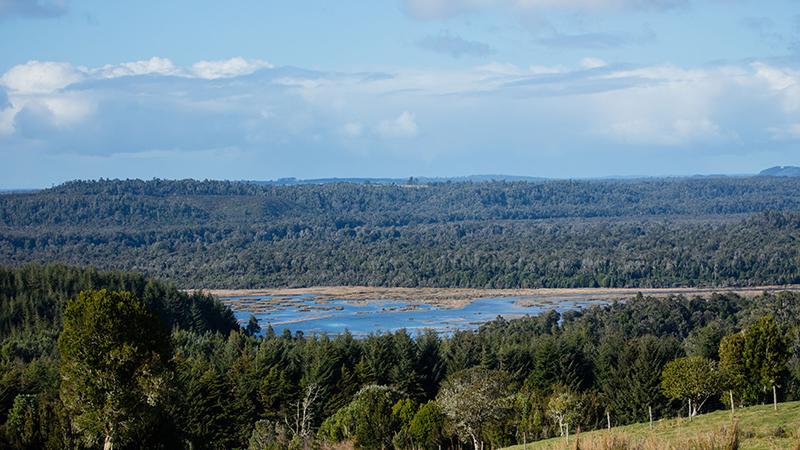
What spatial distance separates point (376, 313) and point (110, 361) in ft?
306

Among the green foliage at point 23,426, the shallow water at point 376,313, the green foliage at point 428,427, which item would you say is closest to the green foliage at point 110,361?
the green foliage at point 23,426

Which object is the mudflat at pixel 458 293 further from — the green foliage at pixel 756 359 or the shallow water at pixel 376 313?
the green foliage at pixel 756 359

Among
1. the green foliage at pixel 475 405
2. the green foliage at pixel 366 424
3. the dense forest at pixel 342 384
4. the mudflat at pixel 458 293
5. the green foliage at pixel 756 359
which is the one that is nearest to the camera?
the dense forest at pixel 342 384

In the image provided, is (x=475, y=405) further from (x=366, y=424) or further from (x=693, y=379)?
(x=693, y=379)

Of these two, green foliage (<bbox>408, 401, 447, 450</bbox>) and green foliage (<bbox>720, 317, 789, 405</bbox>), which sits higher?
green foliage (<bbox>720, 317, 789, 405</bbox>)

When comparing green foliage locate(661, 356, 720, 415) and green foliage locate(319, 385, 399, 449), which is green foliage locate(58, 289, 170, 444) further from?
green foliage locate(661, 356, 720, 415)

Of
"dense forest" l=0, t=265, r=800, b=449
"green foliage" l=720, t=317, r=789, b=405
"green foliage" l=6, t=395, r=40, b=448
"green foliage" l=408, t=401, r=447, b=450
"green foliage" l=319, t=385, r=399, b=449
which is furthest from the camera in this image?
"green foliage" l=720, t=317, r=789, b=405

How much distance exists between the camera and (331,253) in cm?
19888

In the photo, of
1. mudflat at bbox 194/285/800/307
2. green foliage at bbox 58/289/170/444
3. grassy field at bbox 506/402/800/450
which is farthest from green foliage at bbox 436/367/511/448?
mudflat at bbox 194/285/800/307

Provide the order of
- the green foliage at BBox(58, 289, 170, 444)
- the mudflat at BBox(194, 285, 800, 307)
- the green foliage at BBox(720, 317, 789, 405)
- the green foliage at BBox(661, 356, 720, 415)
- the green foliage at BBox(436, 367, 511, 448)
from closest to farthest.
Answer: the green foliage at BBox(58, 289, 170, 444)
the green foliage at BBox(436, 367, 511, 448)
the green foliage at BBox(720, 317, 789, 405)
the green foliage at BBox(661, 356, 720, 415)
the mudflat at BBox(194, 285, 800, 307)

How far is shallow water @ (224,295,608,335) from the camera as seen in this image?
352ft

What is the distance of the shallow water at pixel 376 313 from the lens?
107312 millimetres

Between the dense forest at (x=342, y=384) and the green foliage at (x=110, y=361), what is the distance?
1.7 inches

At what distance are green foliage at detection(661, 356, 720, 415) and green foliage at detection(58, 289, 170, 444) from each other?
24.7 m
